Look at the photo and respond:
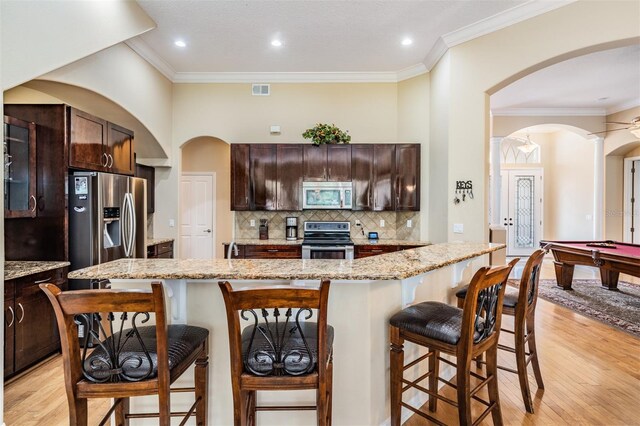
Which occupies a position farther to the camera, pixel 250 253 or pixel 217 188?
pixel 217 188

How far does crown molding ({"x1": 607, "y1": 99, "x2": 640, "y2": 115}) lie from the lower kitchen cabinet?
9431mm

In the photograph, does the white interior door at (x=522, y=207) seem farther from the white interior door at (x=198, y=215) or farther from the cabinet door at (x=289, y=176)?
the white interior door at (x=198, y=215)

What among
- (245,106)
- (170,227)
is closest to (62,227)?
(170,227)

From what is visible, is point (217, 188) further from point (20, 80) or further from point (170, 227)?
point (20, 80)

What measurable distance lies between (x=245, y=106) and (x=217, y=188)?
6.01ft

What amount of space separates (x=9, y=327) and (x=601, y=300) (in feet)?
22.7

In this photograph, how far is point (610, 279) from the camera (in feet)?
18.1

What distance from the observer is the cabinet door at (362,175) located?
5180mm

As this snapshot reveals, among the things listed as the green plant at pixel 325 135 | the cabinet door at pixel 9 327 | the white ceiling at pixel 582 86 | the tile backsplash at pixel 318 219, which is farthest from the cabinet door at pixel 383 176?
the cabinet door at pixel 9 327

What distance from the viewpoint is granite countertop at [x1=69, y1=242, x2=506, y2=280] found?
174 cm

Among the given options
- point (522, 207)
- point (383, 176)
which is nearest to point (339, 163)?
point (383, 176)

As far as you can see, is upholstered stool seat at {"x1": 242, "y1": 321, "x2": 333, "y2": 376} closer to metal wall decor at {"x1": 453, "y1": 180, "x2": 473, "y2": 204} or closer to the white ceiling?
metal wall decor at {"x1": 453, "y1": 180, "x2": 473, "y2": 204}

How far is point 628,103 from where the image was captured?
6.60 metres

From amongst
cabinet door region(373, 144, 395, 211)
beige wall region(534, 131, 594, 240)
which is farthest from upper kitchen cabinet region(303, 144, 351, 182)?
beige wall region(534, 131, 594, 240)
